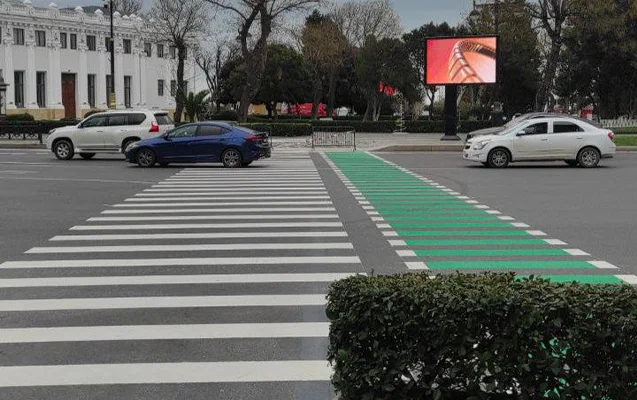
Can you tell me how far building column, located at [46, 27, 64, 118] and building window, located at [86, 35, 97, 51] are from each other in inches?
170

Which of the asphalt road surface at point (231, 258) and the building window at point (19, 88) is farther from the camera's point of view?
the building window at point (19, 88)

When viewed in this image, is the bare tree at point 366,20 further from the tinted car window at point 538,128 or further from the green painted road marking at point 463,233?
the green painted road marking at point 463,233

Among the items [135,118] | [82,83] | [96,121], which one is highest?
[82,83]

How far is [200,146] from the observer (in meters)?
26.1

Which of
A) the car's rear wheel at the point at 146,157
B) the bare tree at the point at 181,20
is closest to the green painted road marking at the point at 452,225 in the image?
the car's rear wheel at the point at 146,157

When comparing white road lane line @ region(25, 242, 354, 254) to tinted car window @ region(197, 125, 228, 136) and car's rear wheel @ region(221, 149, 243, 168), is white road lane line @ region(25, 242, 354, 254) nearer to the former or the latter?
tinted car window @ region(197, 125, 228, 136)

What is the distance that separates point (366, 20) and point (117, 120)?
44.3 metres

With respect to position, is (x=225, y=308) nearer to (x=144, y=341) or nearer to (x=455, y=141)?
(x=144, y=341)

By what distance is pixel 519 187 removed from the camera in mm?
19125

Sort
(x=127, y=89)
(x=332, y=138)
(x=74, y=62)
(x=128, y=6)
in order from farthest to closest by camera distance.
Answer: (x=128, y=6) → (x=127, y=89) → (x=74, y=62) → (x=332, y=138)

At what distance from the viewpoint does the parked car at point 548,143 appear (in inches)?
1000

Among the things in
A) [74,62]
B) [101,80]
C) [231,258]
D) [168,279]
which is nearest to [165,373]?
[168,279]

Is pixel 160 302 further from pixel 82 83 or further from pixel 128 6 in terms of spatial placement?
pixel 128 6

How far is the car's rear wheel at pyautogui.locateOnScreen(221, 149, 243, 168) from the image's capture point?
86.5ft
